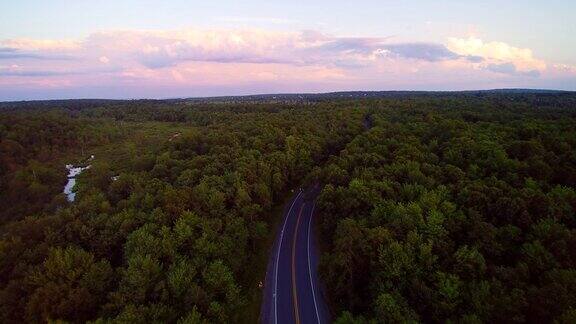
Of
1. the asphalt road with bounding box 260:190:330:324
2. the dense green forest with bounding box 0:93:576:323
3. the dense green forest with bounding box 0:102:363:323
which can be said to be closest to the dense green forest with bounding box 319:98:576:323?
the dense green forest with bounding box 0:93:576:323

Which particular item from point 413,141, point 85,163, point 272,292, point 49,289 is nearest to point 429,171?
point 413,141

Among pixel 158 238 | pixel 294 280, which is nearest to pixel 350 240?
pixel 294 280

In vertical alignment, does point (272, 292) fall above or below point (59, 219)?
below

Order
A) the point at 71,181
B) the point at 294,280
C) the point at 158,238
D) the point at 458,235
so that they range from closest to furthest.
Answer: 1. the point at 158,238
2. the point at 458,235
3. the point at 294,280
4. the point at 71,181

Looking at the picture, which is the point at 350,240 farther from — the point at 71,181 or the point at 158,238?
the point at 71,181

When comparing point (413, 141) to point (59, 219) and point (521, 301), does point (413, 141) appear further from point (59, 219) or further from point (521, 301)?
point (59, 219)

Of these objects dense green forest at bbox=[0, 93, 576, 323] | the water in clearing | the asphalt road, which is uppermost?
dense green forest at bbox=[0, 93, 576, 323]

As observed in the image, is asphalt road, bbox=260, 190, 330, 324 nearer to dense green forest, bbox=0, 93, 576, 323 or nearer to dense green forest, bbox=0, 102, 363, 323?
dense green forest, bbox=0, 93, 576, 323

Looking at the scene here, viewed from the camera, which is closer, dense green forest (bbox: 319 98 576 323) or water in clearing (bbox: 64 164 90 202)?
dense green forest (bbox: 319 98 576 323)

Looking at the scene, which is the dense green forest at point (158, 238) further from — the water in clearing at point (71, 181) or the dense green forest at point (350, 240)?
the water in clearing at point (71, 181)
